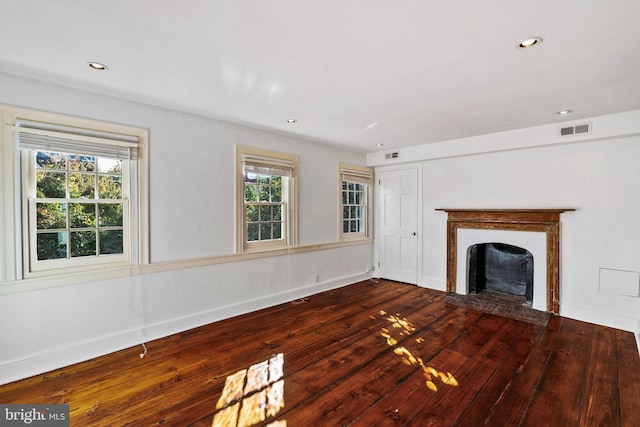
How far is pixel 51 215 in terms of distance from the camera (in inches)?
107

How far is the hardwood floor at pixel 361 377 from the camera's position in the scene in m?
2.07

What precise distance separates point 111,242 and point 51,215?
1.75 ft

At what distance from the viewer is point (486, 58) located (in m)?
2.20

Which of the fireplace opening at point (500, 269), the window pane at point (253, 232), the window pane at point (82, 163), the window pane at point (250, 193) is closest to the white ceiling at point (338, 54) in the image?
the window pane at point (82, 163)

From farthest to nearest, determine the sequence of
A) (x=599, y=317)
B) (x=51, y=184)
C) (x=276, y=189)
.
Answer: (x=276, y=189) < (x=599, y=317) < (x=51, y=184)

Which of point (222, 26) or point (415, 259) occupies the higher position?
point (222, 26)

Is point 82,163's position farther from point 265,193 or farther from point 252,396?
point 252,396

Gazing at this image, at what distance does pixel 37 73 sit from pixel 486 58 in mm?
3568

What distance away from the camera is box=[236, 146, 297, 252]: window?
13.1ft

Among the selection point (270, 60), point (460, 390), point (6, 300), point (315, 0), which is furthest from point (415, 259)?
point (6, 300)

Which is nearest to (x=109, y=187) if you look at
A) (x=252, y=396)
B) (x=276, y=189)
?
(x=276, y=189)

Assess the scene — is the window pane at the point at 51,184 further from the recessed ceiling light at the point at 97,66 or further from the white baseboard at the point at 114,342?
the white baseboard at the point at 114,342

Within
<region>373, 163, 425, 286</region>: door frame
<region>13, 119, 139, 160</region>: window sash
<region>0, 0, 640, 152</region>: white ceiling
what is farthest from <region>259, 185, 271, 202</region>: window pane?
<region>373, 163, 425, 286</region>: door frame

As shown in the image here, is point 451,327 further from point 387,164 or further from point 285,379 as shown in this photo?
point 387,164
